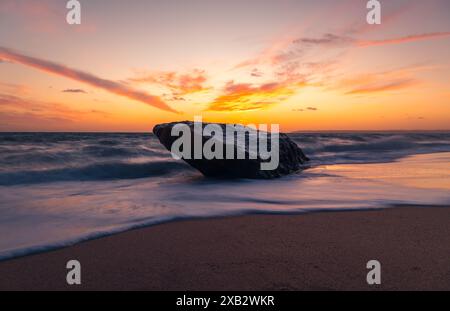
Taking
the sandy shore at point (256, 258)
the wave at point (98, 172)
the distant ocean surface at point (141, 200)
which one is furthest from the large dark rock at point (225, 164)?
the sandy shore at point (256, 258)

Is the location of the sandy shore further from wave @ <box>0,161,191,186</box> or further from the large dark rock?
wave @ <box>0,161,191,186</box>

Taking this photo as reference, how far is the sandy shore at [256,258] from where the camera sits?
6.18 feet

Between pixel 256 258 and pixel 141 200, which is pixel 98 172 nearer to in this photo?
pixel 141 200

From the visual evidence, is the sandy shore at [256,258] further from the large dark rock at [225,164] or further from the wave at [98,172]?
the wave at [98,172]

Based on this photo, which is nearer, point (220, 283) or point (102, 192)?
point (220, 283)

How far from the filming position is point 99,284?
74.5 inches

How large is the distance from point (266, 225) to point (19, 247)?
2.00m

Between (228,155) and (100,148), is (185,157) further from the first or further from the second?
(100,148)

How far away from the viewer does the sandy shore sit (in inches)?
74.1

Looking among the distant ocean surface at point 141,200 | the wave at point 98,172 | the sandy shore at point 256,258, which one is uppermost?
the wave at point 98,172

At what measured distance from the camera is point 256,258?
220 centimetres

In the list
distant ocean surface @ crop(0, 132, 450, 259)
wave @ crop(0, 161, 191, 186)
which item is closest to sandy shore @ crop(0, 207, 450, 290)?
distant ocean surface @ crop(0, 132, 450, 259)
